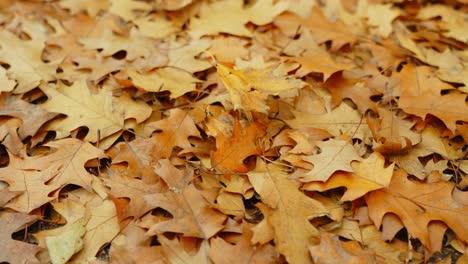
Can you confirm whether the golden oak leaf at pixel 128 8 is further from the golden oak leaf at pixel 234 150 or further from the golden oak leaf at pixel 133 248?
the golden oak leaf at pixel 133 248

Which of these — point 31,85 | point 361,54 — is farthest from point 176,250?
point 361,54

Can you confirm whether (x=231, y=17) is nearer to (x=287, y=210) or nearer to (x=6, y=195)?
(x=287, y=210)

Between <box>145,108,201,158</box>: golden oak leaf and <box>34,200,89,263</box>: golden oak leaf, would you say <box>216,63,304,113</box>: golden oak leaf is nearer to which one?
<box>145,108,201,158</box>: golden oak leaf

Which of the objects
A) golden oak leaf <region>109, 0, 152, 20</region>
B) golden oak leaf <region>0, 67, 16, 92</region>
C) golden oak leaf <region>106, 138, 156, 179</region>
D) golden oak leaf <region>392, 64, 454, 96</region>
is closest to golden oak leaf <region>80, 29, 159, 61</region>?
golden oak leaf <region>109, 0, 152, 20</region>

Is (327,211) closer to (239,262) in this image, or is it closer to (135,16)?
(239,262)

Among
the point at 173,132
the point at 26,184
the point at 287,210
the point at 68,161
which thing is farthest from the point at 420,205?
the point at 26,184

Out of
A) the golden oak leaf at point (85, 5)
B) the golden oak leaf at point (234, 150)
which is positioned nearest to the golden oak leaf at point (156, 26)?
the golden oak leaf at point (85, 5)
